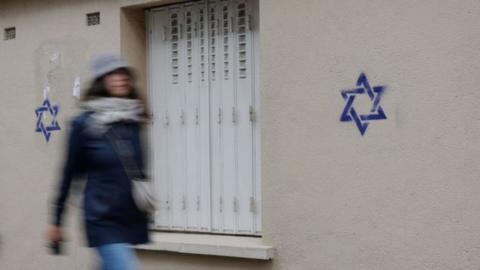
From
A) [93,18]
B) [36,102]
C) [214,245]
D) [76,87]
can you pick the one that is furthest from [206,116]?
[36,102]

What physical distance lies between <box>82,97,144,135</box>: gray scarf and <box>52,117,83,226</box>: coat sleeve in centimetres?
9

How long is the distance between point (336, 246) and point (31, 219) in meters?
3.96

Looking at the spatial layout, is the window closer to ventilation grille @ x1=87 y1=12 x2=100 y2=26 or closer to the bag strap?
ventilation grille @ x1=87 y1=12 x2=100 y2=26

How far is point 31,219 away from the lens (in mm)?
9359

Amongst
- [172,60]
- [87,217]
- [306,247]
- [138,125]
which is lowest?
[306,247]

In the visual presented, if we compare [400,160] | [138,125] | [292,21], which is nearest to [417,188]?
[400,160]

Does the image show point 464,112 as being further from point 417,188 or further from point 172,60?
point 172,60

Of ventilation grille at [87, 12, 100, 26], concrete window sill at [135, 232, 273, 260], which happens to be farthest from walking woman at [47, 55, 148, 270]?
ventilation grille at [87, 12, 100, 26]

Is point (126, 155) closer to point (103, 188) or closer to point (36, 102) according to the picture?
point (103, 188)

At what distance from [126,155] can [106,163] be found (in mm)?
123

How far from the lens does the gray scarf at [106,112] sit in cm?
492

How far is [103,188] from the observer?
4.88 meters

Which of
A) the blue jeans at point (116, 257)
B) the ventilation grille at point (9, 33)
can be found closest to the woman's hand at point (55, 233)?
the blue jeans at point (116, 257)

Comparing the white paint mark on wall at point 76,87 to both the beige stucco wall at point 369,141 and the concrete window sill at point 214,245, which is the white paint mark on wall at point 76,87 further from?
the beige stucco wall at point 369,141
